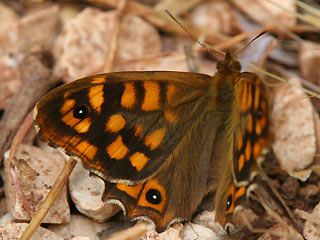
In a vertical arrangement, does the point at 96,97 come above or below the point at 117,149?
above

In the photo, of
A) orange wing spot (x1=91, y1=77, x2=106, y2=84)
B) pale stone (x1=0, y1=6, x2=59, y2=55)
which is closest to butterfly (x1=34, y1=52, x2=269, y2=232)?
orange wing spot (x1=91, y1=77, x2=106, y2=84)

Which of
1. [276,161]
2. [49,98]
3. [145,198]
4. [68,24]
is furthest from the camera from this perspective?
[68,24]

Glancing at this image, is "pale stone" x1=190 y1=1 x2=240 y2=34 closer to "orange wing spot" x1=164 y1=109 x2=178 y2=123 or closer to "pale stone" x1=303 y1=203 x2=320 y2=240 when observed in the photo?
"orange wing spot" x1=164 y1=109 x2=178 y2=123

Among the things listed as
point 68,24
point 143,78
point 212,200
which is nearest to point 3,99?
point 68,24

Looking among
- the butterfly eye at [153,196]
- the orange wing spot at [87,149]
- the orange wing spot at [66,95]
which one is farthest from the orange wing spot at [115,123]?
the butterfly eye at [153,196]

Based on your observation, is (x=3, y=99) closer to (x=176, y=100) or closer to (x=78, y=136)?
(x=78, y=136)

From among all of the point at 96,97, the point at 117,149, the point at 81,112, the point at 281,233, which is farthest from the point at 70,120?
the point at 281,233

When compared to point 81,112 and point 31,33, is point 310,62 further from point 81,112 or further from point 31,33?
point 31,33
